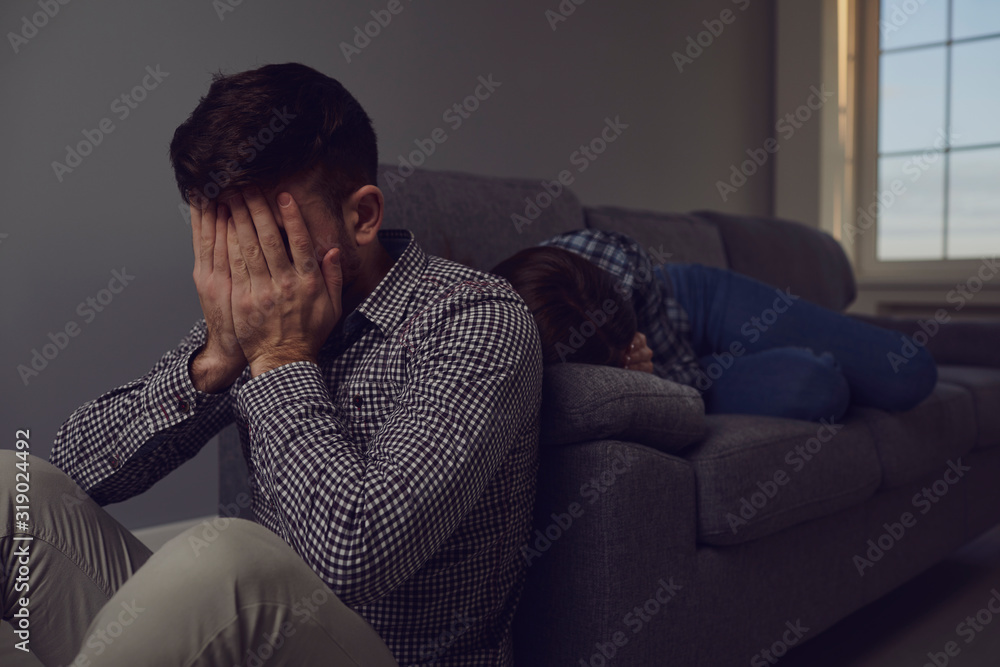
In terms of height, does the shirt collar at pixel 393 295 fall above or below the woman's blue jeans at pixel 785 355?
above

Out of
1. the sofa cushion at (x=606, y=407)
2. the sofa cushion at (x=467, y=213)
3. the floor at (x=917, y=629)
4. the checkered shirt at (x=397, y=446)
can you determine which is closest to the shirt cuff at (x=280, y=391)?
the checkered shirt at (x=397, y=446)

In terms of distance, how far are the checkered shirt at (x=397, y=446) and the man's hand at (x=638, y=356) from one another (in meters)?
0.37

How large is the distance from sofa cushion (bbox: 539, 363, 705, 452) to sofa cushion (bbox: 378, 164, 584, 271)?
400 mm

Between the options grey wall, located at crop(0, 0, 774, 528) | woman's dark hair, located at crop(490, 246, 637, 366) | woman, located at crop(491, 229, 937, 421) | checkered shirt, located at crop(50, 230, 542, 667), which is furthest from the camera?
grey wall, located at crop(0, 0, 774, 528)

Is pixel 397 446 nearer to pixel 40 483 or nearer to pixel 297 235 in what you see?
pixel 297 235

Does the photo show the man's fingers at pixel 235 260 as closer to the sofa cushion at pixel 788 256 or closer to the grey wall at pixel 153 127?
the grey wall at pixel 153 127

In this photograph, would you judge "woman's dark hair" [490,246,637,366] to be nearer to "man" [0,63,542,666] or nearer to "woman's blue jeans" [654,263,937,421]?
"man" [0,63,542,666]

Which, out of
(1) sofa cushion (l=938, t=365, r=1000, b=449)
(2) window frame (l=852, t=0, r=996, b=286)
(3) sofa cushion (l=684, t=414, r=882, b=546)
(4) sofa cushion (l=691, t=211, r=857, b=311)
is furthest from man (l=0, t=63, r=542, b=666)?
(2) window frame (l=852, t=0, r=996, b=286)

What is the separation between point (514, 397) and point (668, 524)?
41 cm

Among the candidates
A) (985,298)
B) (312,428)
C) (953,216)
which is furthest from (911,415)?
(953,216)

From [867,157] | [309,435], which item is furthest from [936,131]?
[309,435]

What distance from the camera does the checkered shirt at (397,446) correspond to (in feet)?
2.46

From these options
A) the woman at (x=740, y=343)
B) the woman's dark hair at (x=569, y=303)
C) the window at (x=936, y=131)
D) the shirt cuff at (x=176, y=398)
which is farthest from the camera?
the window at (x=936, y=131)

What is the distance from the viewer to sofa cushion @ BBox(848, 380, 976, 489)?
1604 mm
